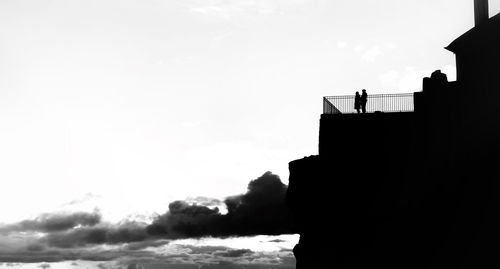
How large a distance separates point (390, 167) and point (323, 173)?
541 cm

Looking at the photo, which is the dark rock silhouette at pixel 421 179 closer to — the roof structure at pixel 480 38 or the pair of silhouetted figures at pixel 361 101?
the roof structure at pixel 480 38

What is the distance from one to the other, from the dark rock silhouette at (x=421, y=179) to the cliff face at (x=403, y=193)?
49 mm

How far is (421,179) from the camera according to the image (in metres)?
29.7

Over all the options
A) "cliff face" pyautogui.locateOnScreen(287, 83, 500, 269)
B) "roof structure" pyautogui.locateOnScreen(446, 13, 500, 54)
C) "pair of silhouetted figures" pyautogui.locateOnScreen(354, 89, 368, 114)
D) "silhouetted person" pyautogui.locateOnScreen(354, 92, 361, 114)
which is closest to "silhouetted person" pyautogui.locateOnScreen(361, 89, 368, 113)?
"pair of silhouetted figures" pyautogui.locateOnScreen(354, 89, 368, 114)

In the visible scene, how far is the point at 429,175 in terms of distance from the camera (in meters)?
29.4

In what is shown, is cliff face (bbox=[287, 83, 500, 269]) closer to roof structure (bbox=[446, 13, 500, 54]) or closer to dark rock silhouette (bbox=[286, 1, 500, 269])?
dark rock silhouette (bbox=[286, 1, 500, 269])

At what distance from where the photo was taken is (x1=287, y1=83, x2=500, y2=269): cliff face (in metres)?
27.3

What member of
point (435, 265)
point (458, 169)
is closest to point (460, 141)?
point (458, 169)

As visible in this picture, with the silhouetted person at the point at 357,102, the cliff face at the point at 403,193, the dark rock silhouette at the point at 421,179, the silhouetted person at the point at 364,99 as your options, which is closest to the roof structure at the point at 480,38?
the dark rock silhouette at the point at 421,179

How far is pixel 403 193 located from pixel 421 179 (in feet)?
4.49

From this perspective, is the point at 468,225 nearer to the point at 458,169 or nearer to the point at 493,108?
the point at 458,169

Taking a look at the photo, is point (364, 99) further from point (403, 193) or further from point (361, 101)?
point (403, 193)

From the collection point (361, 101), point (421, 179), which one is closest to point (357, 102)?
point (361, 101)

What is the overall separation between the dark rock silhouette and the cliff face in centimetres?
5
